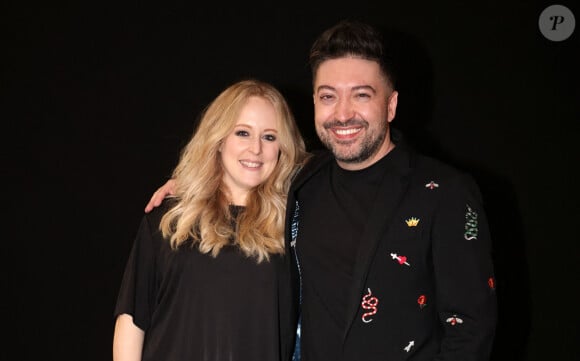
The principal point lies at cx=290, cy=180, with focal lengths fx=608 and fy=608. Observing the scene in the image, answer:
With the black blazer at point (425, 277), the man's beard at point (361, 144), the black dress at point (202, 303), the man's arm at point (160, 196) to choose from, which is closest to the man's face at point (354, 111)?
the man's beard at point (361, 144)

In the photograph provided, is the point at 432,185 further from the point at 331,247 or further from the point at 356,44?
the point at 356,44

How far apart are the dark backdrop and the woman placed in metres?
0.63

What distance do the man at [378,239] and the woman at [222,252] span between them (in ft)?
0.40

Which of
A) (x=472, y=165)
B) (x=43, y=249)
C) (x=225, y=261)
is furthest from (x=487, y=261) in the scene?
(x=43, y=249)

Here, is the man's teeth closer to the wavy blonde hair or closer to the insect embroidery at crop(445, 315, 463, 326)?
the wavy blonde hair

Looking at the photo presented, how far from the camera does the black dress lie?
6.28 feet

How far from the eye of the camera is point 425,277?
164cm

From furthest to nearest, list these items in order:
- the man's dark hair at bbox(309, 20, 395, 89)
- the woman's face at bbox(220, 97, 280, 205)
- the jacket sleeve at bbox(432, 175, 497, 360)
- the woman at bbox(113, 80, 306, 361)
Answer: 1. the woman's face at bbox(220, 97, 280, 205)
2. the woman at bbox(113, 80, 306, 361)
3. the man's dark hair at bbox(309, 20, 395, 89)
4. the jacket sleeve at bbox(432, 175, 497, 360)

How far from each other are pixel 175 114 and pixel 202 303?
106 centimetres

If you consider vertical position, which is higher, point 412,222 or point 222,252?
point 412,222

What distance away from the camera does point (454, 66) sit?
8.88 ft

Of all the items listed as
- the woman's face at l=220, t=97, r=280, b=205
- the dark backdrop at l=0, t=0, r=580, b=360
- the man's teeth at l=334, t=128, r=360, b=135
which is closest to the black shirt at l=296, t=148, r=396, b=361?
the man's teeth at l=334, t=128, r=360, b=135

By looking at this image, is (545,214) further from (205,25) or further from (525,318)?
(205,25)

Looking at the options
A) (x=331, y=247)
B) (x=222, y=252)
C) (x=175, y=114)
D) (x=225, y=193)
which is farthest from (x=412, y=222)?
(x=175, y=114)
